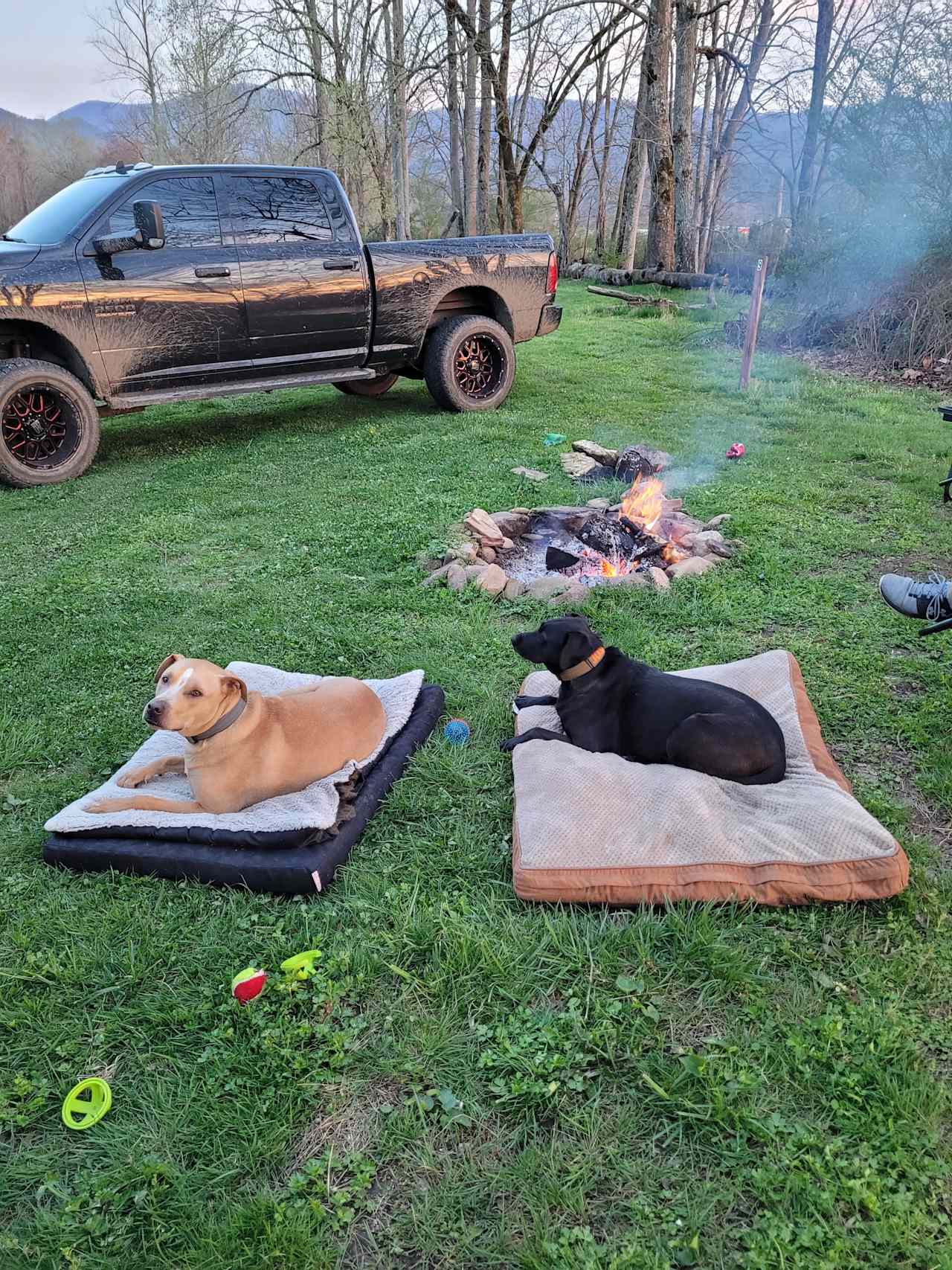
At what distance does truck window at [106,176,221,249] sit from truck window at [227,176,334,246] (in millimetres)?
208

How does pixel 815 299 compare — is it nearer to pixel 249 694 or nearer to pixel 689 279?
pixel 689 279

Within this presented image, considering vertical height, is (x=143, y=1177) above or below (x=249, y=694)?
below

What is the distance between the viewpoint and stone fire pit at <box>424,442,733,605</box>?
5.16 meters

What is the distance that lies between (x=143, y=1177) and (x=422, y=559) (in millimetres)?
4066

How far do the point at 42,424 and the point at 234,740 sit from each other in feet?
18.4

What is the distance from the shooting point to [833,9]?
18391 mm

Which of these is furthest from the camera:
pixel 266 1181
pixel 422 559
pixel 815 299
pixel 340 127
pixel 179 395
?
pixel 340 127

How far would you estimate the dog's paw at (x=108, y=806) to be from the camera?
10.0ft

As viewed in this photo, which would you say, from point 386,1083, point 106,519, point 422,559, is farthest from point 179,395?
point 386,1083

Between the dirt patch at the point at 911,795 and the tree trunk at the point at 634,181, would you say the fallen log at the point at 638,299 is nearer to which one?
the tree trunk at the point at 634,181

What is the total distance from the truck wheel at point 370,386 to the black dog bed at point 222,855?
26.5 ft

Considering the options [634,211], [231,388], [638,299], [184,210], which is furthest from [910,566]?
[634,211]

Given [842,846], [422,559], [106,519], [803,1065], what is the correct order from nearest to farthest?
[803,1065], [842,846], [422,559], [106,519]

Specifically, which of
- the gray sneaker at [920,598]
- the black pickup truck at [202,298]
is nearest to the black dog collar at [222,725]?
the gray sneaker at [920,598]
